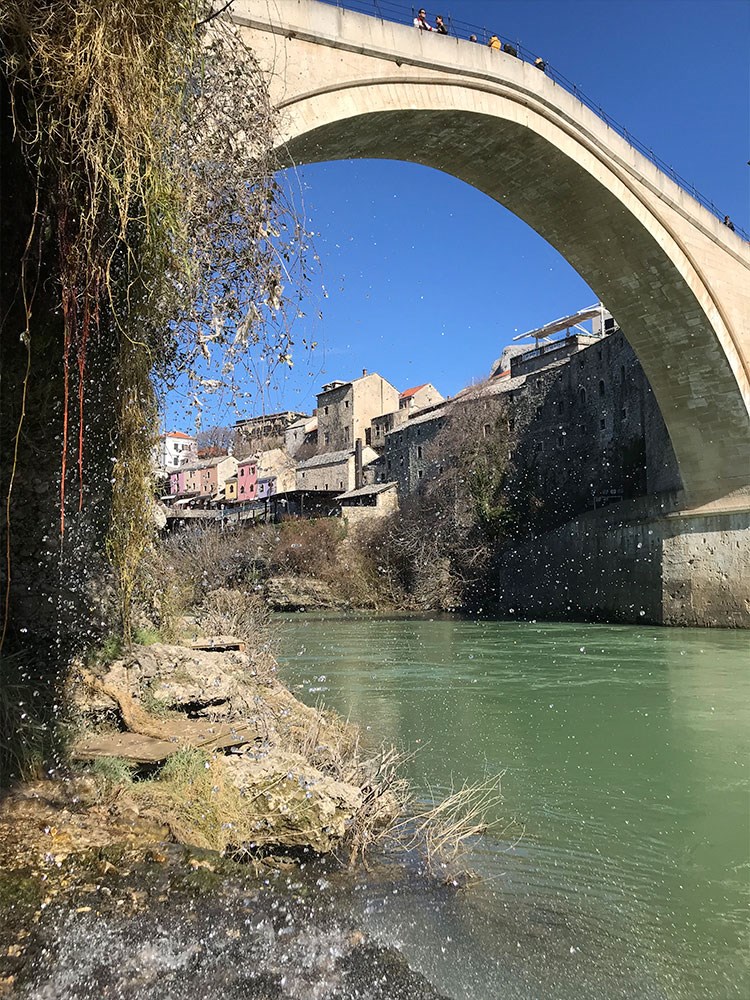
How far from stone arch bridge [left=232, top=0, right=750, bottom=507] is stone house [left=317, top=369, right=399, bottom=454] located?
27524mm

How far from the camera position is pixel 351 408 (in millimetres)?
42812

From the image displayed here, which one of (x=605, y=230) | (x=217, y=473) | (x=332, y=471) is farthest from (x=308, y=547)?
(x=217, y=473)

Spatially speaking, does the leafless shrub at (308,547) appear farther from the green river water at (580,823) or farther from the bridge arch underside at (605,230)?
the green river water at (580,823)

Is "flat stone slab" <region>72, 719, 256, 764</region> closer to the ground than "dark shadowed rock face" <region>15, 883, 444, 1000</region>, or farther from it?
farther from it

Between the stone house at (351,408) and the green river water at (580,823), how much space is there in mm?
32516

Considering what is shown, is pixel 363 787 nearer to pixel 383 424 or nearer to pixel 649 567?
pixel 649 567

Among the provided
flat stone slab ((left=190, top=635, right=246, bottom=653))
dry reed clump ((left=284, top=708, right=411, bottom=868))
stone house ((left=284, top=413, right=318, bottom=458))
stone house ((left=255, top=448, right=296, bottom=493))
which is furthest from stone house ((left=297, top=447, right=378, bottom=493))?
dry reed clump ((left=284, top=708, right=411, bottom=868))

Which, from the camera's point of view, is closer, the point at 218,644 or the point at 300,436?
the point at 218,644

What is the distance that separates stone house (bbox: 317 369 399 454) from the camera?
4250 centimetres

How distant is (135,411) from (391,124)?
7150 millimetres

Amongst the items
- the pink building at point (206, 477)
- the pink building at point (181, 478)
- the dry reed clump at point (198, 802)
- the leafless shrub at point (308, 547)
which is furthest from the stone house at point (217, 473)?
the dry reed clump at point (198, 802)

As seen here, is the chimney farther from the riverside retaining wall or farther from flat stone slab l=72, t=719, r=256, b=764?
flat stone slab l=72, t=719, r=256, b=764

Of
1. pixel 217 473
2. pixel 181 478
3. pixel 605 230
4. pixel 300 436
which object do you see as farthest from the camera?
pixel 181 478

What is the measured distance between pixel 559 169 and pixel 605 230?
164cm
